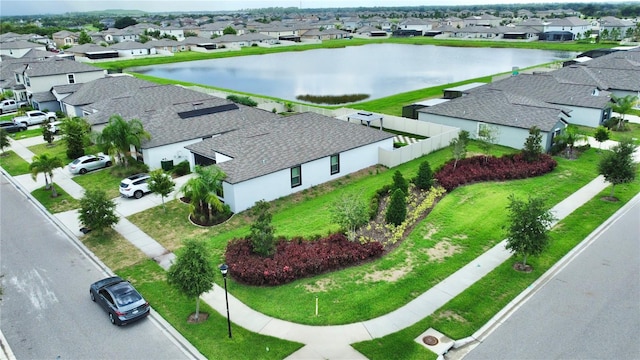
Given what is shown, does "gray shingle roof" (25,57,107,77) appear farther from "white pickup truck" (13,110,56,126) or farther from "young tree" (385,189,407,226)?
"young tree" (385,189,407,226)

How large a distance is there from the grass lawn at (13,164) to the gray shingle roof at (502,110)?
123 ft

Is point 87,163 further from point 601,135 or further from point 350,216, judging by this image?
point 601,135

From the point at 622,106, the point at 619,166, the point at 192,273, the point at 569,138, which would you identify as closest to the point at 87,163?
the point at 192,273

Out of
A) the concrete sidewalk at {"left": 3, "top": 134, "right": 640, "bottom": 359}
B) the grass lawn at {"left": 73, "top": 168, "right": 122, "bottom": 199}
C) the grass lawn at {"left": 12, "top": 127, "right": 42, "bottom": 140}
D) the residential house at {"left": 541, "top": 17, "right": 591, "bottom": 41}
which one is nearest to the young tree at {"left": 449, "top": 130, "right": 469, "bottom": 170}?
the concrete sidewalk at {"left": 3, "top": 134, "right": 640, "bottom": 359}

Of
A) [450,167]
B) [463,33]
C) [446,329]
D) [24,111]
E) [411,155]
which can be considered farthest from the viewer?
[463,33]

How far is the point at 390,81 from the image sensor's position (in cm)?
8550

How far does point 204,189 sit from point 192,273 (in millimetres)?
10073

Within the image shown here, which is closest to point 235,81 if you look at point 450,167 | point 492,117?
point 492,117

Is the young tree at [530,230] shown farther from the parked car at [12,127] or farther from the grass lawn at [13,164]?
the parked car at [12,127]

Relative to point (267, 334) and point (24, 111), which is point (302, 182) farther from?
point (24, 111)

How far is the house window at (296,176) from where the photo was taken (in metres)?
31.5

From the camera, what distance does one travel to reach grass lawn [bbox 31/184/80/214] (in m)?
30.5

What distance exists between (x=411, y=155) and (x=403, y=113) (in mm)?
16011

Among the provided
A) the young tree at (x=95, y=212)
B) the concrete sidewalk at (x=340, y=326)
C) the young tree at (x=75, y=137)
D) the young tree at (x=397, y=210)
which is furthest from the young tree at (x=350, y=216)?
the young tree at (x=75, y=137)
